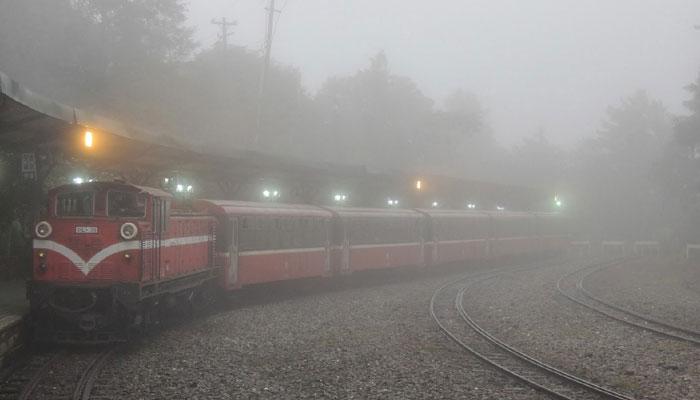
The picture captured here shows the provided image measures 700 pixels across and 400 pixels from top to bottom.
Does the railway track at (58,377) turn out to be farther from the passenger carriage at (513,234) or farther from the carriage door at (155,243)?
the passenger carriage at (513,234)

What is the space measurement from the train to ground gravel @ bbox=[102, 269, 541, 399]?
3.30 ft

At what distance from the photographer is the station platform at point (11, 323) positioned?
9.90m

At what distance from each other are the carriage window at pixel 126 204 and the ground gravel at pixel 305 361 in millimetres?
2615

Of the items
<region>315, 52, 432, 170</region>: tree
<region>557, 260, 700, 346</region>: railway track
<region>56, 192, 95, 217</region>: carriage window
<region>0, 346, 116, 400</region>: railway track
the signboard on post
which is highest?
<region>315, 52, 432, 170</region>: tree

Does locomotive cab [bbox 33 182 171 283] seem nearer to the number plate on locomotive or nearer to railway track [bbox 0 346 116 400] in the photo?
the number plate on locomotive

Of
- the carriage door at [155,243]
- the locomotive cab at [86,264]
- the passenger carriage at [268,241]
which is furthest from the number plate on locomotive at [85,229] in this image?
the passenger carriage at [268,241]

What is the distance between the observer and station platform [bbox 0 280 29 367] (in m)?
9.90

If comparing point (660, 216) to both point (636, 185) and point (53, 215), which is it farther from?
point (53, 215)

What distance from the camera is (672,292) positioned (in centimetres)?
2219

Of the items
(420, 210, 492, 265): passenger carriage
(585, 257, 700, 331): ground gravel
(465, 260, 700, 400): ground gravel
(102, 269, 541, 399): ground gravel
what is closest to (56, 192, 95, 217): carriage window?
(102, 269, 541, 399): ground gravel

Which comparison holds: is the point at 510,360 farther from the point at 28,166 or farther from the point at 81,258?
the point at 28,166

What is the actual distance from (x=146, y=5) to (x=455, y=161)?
1972 inches

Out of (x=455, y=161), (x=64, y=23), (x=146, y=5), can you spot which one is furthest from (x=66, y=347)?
(x=455, y=161)

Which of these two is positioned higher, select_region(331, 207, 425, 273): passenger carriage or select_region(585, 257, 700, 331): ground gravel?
select_region(331, 207, 425, 273): passenger carriage
